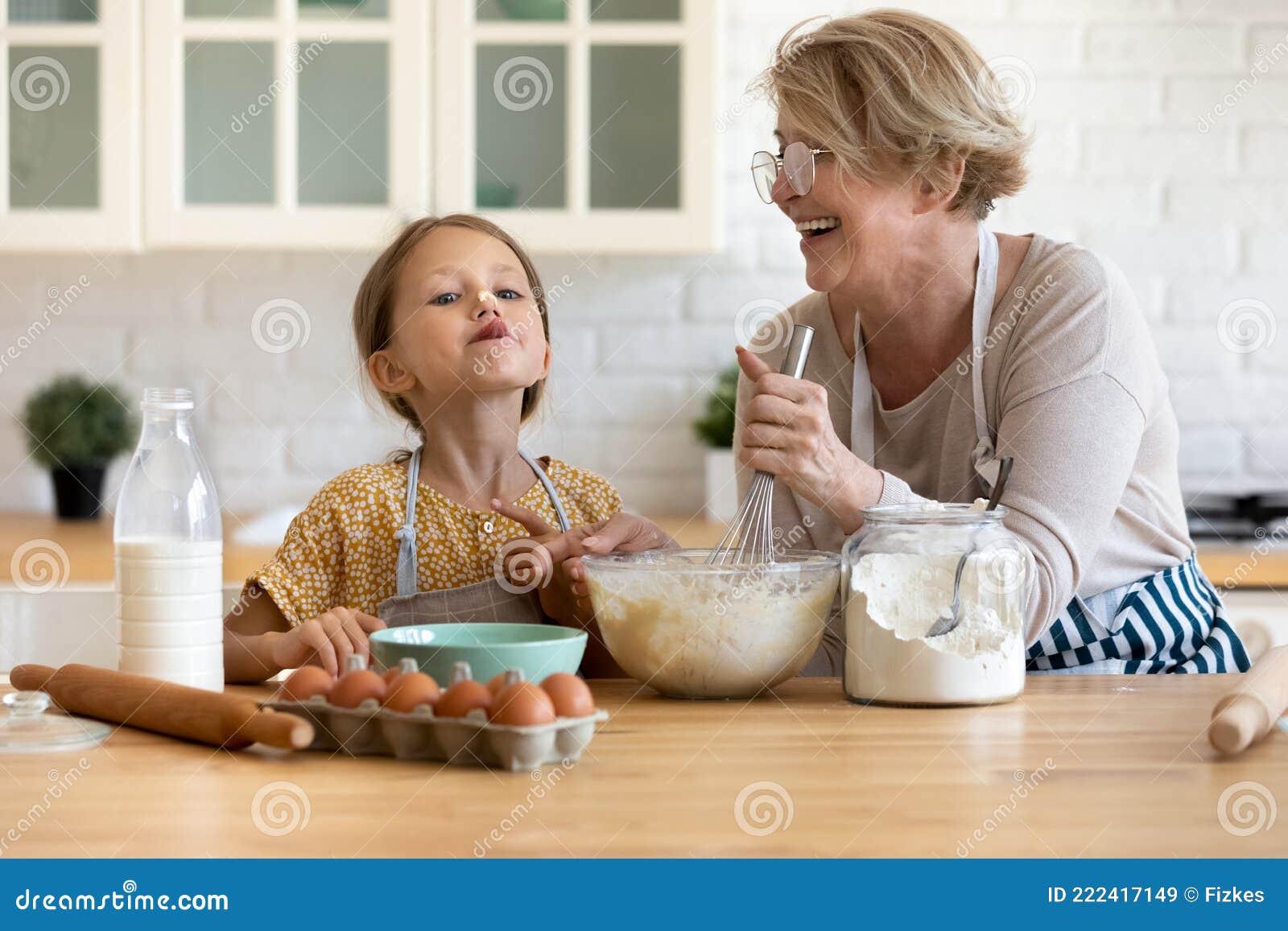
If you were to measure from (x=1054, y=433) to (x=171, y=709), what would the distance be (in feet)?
2.89

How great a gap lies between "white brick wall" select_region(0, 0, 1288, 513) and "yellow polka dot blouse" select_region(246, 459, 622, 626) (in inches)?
52.3

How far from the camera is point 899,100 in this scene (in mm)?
1591

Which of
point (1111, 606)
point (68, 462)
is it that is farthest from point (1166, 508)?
point (68, 462)

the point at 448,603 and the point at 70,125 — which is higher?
the point at 70,125

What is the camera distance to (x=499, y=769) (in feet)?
2.96

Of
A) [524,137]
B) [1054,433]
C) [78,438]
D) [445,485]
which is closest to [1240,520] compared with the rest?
[1054,433]

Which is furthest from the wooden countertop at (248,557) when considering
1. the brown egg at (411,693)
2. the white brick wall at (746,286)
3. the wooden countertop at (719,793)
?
the brown egg at (411,693)

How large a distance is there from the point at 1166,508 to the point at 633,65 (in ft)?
4.55

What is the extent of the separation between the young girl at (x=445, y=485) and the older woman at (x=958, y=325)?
0.84 feet

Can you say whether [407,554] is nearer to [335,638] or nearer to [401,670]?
[335,638]

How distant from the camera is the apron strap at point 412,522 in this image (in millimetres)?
1506

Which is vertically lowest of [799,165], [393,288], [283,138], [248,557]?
[248,557]

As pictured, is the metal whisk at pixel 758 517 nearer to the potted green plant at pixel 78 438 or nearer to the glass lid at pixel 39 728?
the glass lid at pixel 39 728

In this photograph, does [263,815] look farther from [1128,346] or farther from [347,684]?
[1128,346]
